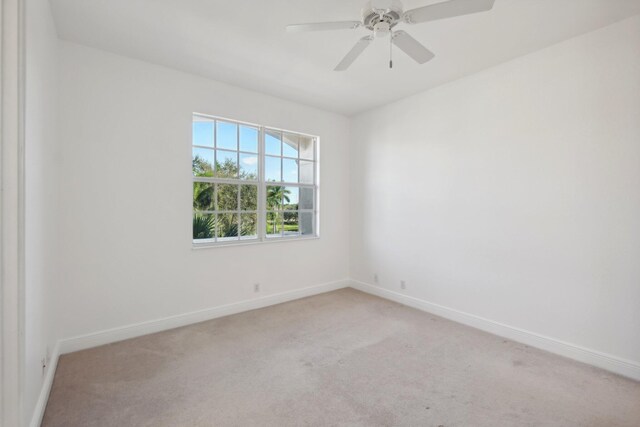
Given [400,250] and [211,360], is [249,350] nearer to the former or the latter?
[211,360]

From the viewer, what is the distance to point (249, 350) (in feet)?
8.98

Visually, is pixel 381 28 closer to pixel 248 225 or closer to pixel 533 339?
pixel 248 225

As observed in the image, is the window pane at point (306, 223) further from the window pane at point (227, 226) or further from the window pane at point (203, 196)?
the window pane at point (203, 196)

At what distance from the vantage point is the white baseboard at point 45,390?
1734 millimetres

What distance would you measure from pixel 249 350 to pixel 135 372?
2.94 feet

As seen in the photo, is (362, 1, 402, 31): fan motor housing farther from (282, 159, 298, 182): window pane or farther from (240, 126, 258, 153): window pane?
(282, 159, 298, 182): window pane

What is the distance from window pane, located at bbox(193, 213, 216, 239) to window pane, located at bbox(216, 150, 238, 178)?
1.73ft

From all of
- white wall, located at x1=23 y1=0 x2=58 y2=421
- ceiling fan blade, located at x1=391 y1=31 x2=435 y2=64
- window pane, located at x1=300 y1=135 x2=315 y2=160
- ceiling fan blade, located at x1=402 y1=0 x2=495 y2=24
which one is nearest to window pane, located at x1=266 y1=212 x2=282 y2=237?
window pane, located at x1=300 y1=135 x2=315 y2=160

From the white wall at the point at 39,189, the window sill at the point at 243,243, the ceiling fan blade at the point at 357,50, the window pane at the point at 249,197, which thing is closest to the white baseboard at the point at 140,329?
the white wall at the point at 39,189

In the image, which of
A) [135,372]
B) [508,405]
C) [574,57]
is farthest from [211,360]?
[574,57]

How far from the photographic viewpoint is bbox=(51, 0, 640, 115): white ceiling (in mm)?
2217

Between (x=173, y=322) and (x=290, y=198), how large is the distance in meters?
2.13

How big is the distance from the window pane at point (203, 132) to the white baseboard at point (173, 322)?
77.1 inches

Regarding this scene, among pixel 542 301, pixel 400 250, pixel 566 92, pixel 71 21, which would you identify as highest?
pixel 71 21
